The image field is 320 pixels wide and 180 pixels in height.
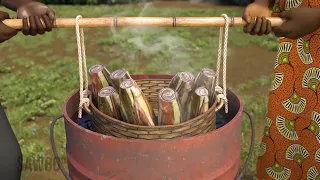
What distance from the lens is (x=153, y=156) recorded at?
1.54 metres

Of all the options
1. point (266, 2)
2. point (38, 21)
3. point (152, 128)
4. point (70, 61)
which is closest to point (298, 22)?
point (266, 2)

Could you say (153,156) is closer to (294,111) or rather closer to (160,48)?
(294,111)

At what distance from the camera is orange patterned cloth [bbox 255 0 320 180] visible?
2168 millimetres

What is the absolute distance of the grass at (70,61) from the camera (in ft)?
13.8

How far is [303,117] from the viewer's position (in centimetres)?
231

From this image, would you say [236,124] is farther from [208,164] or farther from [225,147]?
[208,164]

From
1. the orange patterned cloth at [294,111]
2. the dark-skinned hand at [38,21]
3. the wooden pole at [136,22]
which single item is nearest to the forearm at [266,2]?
the orange patterned cloth at [294,111]

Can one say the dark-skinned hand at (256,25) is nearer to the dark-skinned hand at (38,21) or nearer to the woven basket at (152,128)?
the woven basket at (152,128)

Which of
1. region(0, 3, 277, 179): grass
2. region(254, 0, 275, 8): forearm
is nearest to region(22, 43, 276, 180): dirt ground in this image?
region(0, 3, 277, 179): grass

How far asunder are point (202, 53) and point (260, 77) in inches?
48.0

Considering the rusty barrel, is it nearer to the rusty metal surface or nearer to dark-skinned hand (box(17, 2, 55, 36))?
the rusty metal surface

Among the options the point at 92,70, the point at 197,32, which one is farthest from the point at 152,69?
the point at 92,70

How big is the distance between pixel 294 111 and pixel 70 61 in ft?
14.1

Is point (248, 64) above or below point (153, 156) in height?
below
